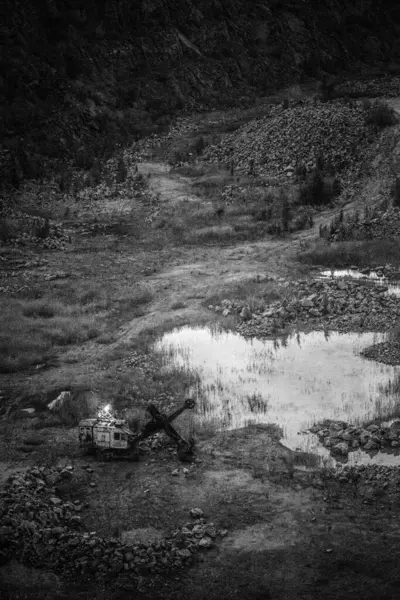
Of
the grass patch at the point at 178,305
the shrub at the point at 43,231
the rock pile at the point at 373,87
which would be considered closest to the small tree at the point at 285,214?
the grass patch at the point at 178,305

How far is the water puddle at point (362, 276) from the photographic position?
85.8 feet

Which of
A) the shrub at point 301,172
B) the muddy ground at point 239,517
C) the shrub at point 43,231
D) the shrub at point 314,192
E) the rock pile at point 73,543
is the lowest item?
the muddy ground at point 239,517

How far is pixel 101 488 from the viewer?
14359mm

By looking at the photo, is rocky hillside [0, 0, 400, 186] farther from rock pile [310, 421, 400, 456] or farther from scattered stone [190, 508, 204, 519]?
scattered stone [190, 508, 204, 519]

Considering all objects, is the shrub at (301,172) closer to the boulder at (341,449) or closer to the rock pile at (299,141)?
the rock pile at (299,141)

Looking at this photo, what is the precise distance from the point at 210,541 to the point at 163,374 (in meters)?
7.80

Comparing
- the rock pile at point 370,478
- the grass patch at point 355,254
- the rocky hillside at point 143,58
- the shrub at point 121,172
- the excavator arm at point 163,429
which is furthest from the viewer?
the rocky hillside at point 143,58

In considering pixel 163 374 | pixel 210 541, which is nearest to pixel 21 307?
pixel 163 374

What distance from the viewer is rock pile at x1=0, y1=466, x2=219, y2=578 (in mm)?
11797

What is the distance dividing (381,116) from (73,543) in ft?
107

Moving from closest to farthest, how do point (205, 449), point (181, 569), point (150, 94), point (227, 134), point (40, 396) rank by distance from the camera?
1. point (181, 569)
2. point (205, 449)
3. point (40, 396)
4. point (227, 134)
5. point (150, 94)

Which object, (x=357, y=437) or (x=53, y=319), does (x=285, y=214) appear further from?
(x=357, y=437)

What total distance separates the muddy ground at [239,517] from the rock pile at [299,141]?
22942 mm

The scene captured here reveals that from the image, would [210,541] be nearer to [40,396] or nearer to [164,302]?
[40,396]
